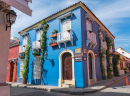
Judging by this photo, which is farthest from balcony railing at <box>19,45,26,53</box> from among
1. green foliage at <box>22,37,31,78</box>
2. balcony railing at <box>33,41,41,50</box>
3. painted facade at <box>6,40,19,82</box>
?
balcony railing at <box>33,41,41,50</box>

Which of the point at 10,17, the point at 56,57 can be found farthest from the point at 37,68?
the point at 10,17

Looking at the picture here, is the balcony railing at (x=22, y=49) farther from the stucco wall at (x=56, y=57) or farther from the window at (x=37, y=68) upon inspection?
the window at (x=37, y=68)

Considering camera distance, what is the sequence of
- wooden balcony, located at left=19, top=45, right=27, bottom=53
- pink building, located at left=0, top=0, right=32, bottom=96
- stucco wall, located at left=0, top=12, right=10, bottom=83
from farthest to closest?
wooden balcony, located at left=19, top=45, right=27, bottom=53 < stucco wall, located at left=0, top=12, right=10, bottom=83 < pink building, located at left=0, top=0, right=32, bottom=96

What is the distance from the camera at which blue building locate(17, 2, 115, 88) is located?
357 inches

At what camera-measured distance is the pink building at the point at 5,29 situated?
378 centimetres

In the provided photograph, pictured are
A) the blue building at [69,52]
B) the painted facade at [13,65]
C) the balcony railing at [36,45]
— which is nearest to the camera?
the blue building at [69,52]

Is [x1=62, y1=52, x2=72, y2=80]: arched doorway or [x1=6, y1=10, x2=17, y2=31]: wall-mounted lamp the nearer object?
[x1=6, y1=10, x2=17, y2=31]: wall-mounted lamp

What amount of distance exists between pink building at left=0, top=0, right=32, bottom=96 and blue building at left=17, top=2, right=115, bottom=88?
5.62 metres

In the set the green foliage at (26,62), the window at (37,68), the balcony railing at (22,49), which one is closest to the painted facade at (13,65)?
the balcony railing at (22,49)

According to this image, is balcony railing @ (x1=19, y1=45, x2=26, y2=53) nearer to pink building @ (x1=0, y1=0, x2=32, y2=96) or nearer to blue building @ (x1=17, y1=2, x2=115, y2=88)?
blue building @ (x1=17, y1=2, x2=115, y2=88)

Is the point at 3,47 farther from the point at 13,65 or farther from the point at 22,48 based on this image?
the point at 13,65

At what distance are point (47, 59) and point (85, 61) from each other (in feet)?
13.2

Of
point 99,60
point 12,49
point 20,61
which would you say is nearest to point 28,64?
point 20,61

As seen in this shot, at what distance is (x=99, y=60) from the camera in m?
12.5
